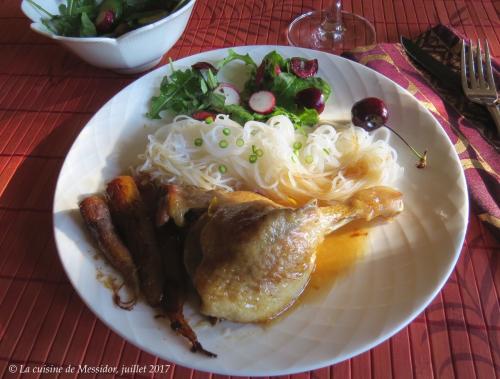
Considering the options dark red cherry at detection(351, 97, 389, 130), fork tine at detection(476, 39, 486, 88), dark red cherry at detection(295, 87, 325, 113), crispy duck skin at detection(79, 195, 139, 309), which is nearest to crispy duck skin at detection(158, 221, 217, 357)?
crispy duck skin at detection(79, 195, 139, 309)

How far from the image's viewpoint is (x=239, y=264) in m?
2.07

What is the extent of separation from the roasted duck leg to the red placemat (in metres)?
0.46

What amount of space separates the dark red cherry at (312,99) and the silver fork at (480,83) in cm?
118

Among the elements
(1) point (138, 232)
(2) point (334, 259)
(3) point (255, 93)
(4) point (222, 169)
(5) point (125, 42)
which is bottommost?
(2) point (334, 259)

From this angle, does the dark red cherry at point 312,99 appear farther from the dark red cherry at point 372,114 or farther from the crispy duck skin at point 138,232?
the crispy duck skin at point 138,232

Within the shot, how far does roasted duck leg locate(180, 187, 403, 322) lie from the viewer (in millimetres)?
2061

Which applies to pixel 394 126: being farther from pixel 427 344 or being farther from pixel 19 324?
pixel 19 324

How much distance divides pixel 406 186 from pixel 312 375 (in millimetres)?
1382

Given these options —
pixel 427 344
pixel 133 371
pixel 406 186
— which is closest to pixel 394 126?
pixel 406 186

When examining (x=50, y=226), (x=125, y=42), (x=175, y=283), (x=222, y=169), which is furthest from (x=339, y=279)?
(x=125, y=42)

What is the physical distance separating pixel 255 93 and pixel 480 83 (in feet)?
5.98

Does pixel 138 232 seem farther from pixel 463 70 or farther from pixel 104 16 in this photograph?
pixel 463 70

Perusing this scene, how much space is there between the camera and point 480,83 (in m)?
3.23

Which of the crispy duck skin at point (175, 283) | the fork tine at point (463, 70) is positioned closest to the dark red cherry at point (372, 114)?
the fork tine at point (463, 70)
